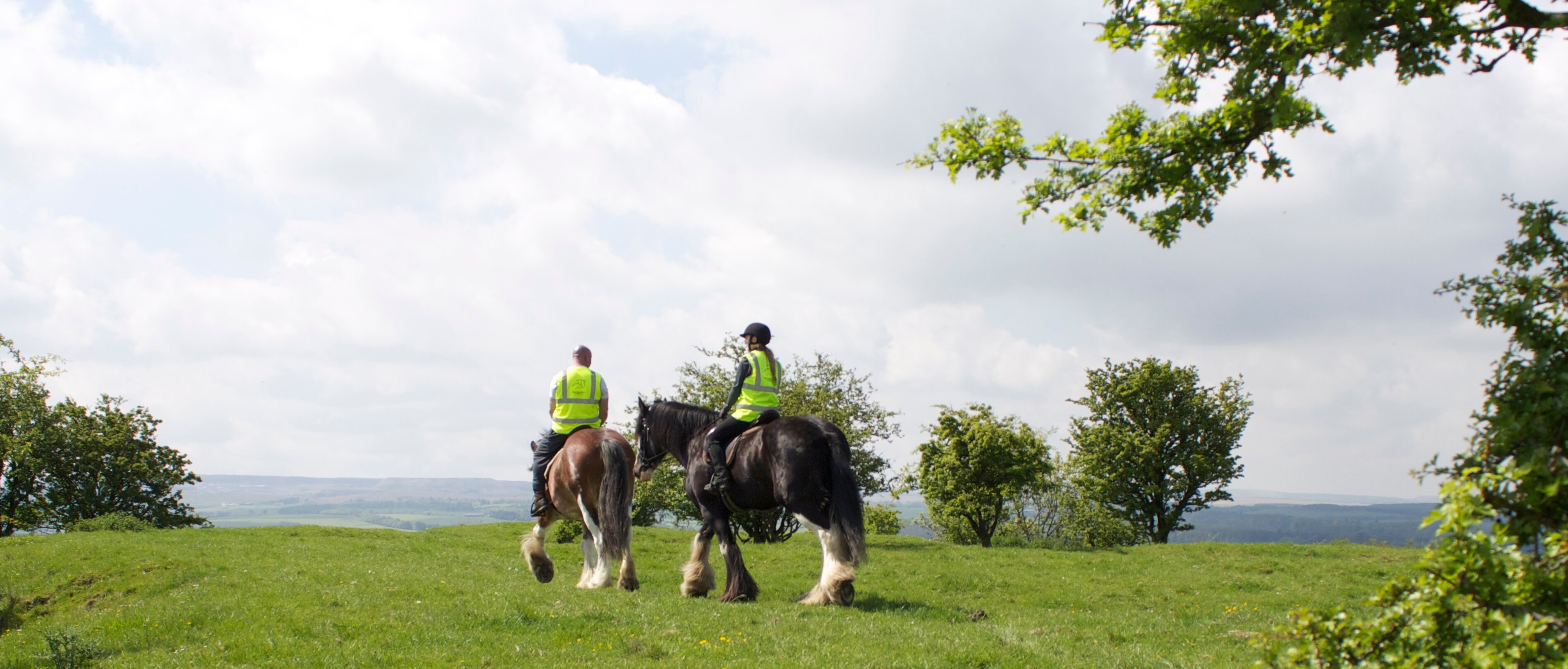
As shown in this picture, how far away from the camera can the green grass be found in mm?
8828

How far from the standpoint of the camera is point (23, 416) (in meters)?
38.4

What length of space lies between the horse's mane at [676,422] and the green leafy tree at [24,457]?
122 ft

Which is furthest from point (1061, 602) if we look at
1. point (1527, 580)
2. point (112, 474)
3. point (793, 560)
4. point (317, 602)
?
point (112, 474)

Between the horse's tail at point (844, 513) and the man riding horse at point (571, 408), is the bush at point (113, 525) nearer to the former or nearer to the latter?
the man riding horse at point (571, 408)

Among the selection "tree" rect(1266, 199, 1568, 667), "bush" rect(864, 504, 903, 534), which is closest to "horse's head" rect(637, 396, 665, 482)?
"tree" rect(1266, 199, 1568, 667)

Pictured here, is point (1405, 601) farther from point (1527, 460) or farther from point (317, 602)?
point (317, 602)

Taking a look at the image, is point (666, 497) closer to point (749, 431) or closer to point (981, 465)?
point (981, 465)

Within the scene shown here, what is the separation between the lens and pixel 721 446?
42.8 feet

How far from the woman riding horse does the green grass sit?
2.31 feet

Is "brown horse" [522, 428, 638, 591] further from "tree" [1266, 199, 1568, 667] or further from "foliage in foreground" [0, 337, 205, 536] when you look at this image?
"foliage in foreground" [0, 337, 205, 536]

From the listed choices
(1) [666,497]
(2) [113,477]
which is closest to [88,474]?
(2) [113,477]

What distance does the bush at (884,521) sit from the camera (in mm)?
38031

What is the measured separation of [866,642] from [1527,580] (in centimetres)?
648

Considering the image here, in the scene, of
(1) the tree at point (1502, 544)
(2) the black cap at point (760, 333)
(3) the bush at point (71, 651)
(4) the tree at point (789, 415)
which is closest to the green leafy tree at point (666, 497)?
(4) the tree at point (789, 415)
